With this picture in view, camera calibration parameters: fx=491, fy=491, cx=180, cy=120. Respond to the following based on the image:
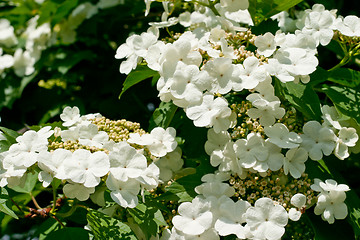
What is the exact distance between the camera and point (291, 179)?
1889 mm

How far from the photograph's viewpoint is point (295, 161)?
1846mm

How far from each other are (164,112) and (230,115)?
1.27 feet

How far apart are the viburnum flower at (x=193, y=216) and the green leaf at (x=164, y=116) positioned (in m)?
0.46

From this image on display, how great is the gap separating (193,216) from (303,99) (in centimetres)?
64

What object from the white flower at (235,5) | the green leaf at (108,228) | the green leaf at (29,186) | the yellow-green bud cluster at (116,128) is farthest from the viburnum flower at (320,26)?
the green leaf at (29,186)

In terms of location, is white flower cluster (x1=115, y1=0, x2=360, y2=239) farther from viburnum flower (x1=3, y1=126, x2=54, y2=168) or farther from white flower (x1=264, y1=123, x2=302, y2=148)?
viburnum flower (x1=3, y1=126, x2=54, y2=168)

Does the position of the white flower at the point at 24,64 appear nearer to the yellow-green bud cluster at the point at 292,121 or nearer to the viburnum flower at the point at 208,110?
the viburnum flower at the point at 208,110

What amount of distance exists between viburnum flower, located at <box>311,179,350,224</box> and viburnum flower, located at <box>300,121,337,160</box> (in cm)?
12

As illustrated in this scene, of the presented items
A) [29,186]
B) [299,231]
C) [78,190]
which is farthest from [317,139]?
[29,186]

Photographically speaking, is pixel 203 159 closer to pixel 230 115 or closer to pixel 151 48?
pixel 230 115

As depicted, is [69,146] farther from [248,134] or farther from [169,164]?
[248,134]

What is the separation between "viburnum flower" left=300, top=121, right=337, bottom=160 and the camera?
6.14 feet

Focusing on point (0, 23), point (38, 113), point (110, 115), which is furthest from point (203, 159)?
point (0, 23)

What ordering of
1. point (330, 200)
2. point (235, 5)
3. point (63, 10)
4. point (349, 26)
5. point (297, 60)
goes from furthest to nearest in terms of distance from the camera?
point (63, 10) < point (235, 5) < point (349, 26) < point (297, 60) < point (330, 200)
